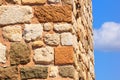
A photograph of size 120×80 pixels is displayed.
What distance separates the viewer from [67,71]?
3725 millimetres

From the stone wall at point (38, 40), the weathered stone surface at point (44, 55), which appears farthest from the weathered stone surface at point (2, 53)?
the weathered stone surface at point (44, 55)

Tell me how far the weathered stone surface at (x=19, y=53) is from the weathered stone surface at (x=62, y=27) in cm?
40

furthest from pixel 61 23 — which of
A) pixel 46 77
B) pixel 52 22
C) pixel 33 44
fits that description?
pixel 46 77

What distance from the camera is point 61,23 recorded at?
3857 mm

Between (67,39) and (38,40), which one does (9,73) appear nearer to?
(38,40)

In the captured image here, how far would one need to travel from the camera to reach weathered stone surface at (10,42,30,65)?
3816 mm

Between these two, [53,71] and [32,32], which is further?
[32,32]

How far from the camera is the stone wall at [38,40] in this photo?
12.4 ft

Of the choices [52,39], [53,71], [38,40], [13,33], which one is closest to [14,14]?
[13,33]

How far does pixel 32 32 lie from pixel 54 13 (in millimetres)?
326

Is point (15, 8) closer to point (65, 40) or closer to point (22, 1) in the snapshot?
point (22, 1)

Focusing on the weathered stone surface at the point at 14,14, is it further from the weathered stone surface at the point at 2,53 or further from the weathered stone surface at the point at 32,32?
the weathered stone surface at the point at 2,53

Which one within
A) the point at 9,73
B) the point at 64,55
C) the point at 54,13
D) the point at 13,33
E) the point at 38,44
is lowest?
the point at 9,73

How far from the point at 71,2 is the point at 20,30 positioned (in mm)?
658
